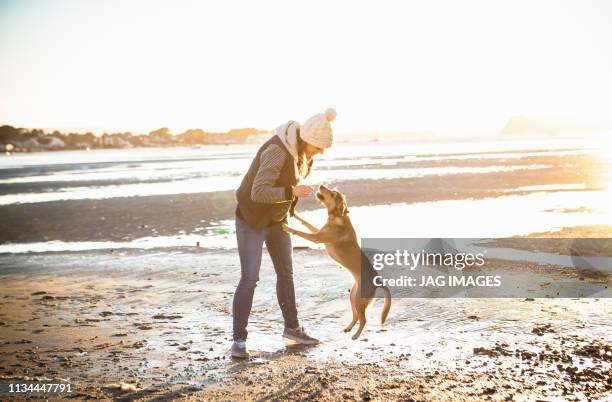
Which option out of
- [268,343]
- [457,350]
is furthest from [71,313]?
[457,350]

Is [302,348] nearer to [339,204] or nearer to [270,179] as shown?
[339,204]

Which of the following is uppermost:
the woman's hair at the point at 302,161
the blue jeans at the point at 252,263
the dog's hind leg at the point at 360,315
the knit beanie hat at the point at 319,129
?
the knit beanie hat at the point at 319,129

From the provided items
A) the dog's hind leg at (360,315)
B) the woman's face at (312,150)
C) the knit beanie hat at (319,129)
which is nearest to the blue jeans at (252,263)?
the dog's hind leg at (360,315)

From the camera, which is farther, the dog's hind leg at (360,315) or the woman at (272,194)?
the dog's hind leg at (360,315)

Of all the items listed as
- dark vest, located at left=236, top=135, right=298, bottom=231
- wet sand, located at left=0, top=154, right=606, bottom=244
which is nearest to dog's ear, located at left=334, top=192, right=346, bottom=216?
dark vest, located at left=236, top=135, right=298, bottom=231

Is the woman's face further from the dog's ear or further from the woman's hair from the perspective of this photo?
the dog's ear

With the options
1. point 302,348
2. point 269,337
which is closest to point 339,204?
point 302,348

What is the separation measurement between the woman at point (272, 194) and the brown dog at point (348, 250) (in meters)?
0.34

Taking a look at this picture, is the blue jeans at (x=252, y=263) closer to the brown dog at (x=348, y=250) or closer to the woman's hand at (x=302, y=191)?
the brown dog at (x=348, y=250)

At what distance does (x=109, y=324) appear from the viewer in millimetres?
6711

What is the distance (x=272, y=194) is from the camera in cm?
521

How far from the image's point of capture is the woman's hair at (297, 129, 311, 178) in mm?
5441

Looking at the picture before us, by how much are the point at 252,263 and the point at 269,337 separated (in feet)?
3.51

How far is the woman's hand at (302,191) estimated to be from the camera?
510 centimetres
